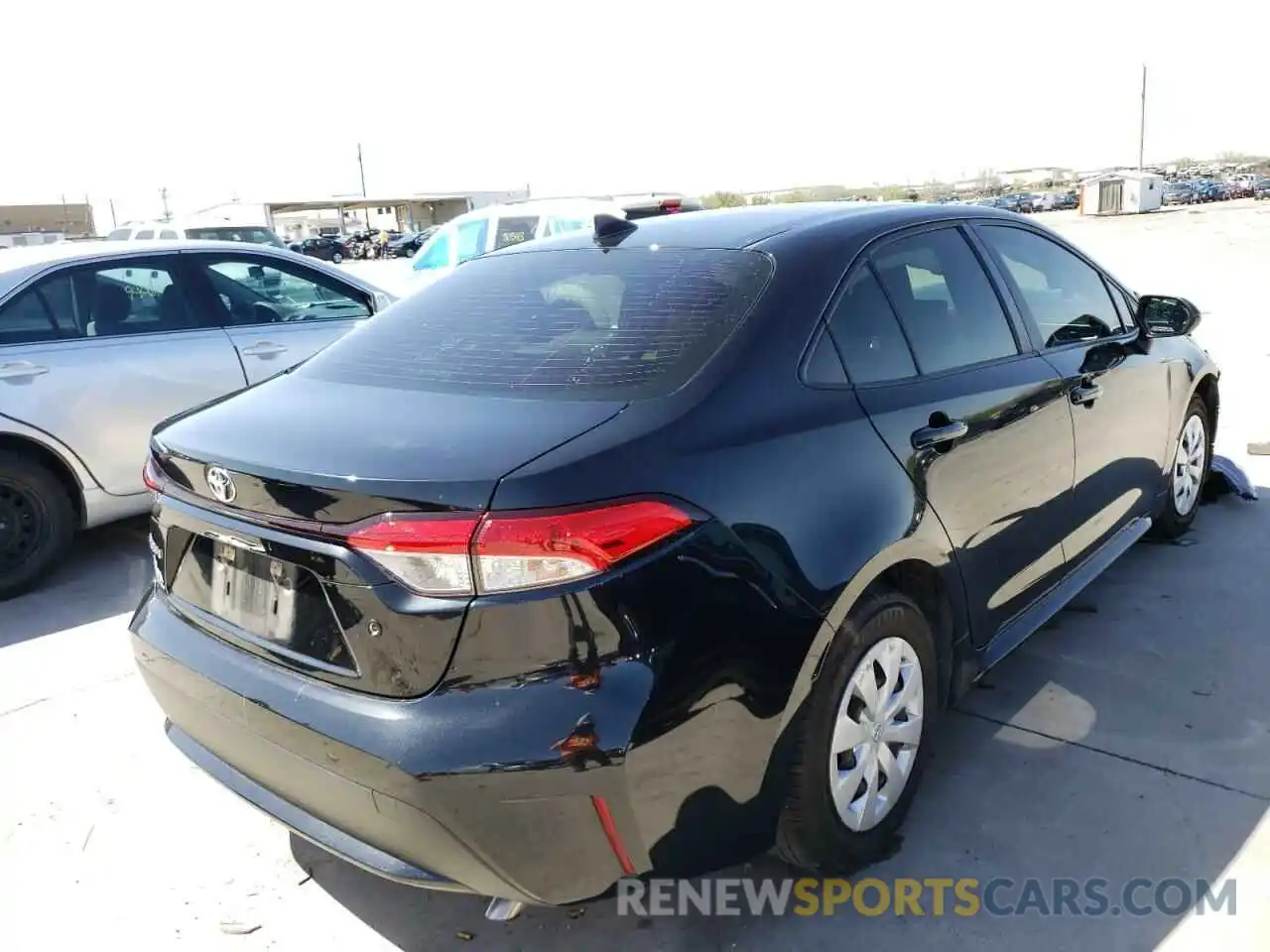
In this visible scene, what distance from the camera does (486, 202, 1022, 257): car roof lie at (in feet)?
9.19

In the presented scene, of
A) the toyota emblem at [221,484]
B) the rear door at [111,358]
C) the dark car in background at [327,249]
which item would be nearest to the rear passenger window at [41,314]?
the rear door at [111,358]

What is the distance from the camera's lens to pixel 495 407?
2.22 metres

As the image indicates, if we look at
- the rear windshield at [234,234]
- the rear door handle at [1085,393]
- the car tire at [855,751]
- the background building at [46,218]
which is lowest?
the car tire at [855,751]

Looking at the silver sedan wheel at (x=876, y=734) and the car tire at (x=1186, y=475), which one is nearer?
the silver sedan wheel at (x=876, y=734)

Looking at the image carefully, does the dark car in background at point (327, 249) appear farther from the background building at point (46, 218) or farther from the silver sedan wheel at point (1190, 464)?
the silver sedan wheel at point (1190, 464)

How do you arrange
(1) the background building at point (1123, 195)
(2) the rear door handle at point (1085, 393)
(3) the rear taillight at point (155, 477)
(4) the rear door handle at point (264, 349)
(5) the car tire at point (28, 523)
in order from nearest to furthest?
(3) the rear taillight at point (155, 477), (2) the rear door handle at point (1085, 393), (5) the car tire at point (28, 523), (4) the rear door handle at point (264, 349), (1) the background building at point (1123, 195)

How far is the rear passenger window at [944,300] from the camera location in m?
2.80

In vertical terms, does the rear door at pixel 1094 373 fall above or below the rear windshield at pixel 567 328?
below

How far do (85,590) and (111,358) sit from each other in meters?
1.15

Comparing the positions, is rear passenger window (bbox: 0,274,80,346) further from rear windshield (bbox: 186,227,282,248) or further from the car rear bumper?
rear windshield (bbox: 186,227,282,248)

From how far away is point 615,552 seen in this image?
189 centimetres

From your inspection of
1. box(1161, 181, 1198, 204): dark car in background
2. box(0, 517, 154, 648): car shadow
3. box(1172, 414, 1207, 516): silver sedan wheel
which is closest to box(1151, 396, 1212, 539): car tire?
box(1172, 414, 1207, 516): silver sedan wheel

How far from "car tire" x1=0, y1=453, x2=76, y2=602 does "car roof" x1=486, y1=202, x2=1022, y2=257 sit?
2.90 meters

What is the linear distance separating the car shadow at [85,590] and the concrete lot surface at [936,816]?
15cm
